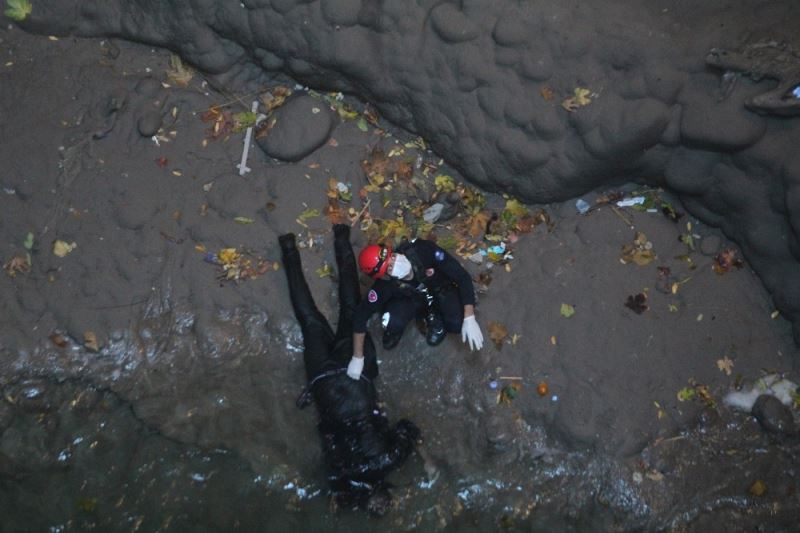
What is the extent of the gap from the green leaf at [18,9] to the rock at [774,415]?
26.7 ft

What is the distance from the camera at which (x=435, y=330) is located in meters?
6.86

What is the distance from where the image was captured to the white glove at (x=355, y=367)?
21.6 feet

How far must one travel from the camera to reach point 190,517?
6531 millimetres

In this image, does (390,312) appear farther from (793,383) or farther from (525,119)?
(793,383)

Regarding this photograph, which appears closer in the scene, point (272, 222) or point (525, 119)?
point (525, 119)

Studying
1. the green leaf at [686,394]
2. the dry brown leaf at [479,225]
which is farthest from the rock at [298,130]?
the green leaf at [686,394]

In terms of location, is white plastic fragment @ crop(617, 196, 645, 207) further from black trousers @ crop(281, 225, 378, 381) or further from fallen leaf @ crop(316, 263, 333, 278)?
fallen leaf @ crop(316, 263, 333, 278)

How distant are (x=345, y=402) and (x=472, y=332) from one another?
1346mm

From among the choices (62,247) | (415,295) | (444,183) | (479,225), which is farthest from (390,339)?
(62,247)

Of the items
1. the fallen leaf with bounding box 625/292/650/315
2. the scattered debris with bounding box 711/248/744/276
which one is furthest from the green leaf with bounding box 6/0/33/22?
the scattered debris with bounding box 711/248/744/276

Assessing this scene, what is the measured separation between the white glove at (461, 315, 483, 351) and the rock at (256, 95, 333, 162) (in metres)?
2.40

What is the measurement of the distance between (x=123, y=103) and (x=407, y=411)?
4.28m

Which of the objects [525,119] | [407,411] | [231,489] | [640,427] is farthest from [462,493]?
[525,119]

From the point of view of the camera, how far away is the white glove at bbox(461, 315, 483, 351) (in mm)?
6629
